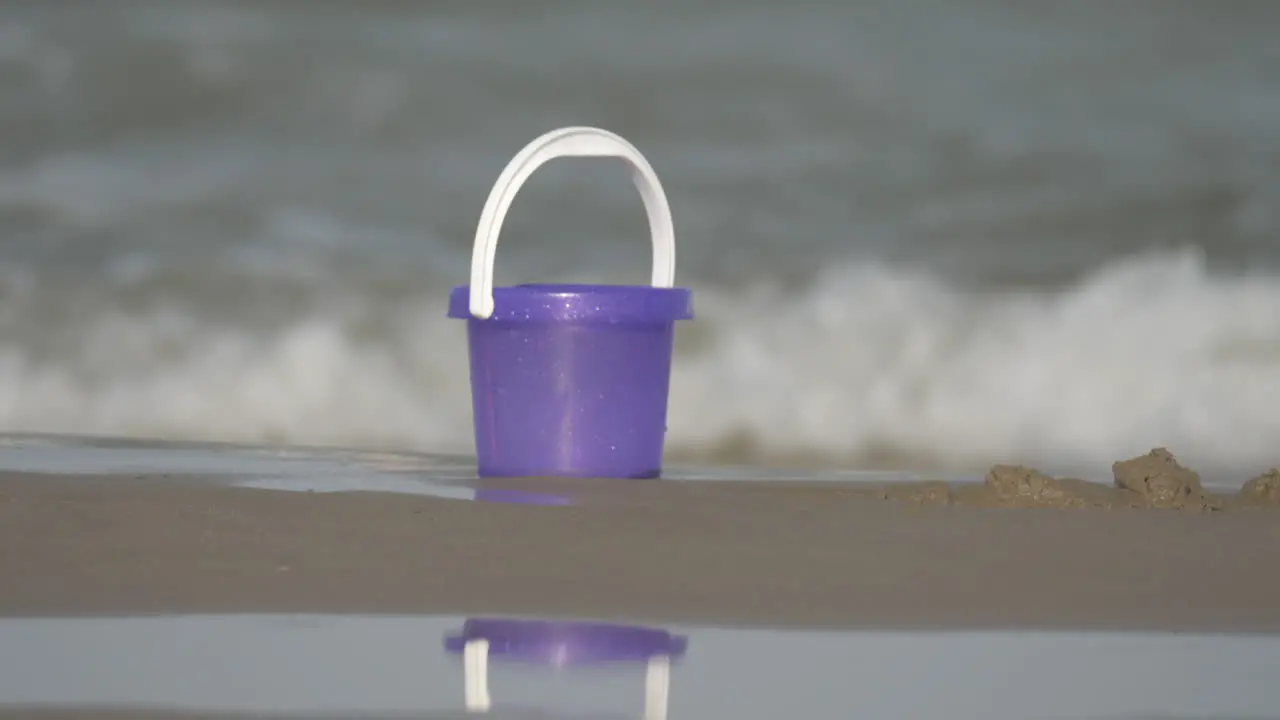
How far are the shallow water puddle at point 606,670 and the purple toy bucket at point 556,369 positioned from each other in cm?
269

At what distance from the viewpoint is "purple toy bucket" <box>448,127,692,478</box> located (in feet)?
19.4

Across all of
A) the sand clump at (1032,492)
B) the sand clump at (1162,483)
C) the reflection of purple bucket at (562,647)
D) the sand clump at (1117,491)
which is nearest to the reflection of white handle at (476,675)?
the reflection of purple bucket at (562,647)

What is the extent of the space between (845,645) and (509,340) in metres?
3.00

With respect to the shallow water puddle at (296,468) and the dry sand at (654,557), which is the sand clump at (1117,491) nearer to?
the dry sand at (654,557)

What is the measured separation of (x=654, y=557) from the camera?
394 cm

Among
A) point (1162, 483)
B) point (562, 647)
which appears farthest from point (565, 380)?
point (562, 647)

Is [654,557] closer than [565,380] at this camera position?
Yes

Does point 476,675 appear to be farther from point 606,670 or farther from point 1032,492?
point 1032,492

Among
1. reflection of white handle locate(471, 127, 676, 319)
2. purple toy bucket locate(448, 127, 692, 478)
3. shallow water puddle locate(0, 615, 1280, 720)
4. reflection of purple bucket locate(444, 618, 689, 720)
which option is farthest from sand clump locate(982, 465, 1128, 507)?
reflection of purple bucket locate(444, 618, 689, 720)

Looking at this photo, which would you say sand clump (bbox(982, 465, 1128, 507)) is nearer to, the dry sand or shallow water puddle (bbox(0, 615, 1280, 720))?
the dry sand

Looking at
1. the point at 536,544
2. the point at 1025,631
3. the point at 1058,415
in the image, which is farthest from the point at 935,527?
the point at 1058,415

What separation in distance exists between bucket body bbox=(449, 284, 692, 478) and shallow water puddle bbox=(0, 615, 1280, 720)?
106 inches

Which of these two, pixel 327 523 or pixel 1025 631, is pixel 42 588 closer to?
pixel 327 523

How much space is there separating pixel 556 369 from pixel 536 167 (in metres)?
0.67
